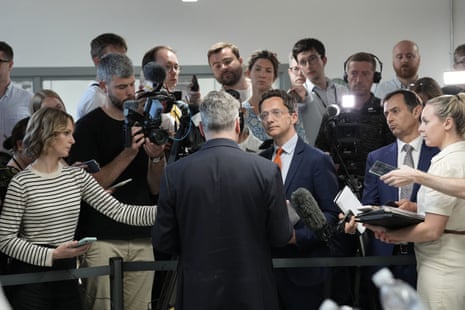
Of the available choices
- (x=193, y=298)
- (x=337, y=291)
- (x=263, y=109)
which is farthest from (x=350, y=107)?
(x=193, y=298)

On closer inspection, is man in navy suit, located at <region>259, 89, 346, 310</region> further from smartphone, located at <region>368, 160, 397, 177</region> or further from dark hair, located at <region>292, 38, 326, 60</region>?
dark hair, located at <region>292, 38, 326, 60</region>

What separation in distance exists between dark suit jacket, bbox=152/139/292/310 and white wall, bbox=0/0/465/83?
5497mm

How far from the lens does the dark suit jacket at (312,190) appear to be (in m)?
4.06

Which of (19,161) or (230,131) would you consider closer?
(230,131)

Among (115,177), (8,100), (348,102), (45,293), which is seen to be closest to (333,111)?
(348,102)

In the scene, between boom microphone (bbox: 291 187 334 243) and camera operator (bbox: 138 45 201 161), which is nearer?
boom microphone (bbox: 291 187 334 243)

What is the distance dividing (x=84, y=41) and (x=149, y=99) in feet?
15.6

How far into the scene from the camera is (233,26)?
8.88m

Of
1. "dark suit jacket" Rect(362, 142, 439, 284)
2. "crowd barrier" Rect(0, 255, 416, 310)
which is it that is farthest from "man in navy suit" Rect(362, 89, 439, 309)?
"crowd barrier" Rect(0, 255, 416, 310)

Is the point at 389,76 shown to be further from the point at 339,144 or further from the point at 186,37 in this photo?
the point at 339,144

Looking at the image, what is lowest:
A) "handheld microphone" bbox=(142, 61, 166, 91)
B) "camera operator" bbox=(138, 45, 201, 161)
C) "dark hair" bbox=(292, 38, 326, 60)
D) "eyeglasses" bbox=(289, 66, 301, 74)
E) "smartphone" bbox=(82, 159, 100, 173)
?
"smartphone" bbox=(82, 159, 100, 173)

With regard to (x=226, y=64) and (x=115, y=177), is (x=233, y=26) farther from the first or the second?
(x=115, y=177)

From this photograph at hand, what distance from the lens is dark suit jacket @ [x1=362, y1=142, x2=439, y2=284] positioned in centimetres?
424

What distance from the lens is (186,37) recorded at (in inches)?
348
